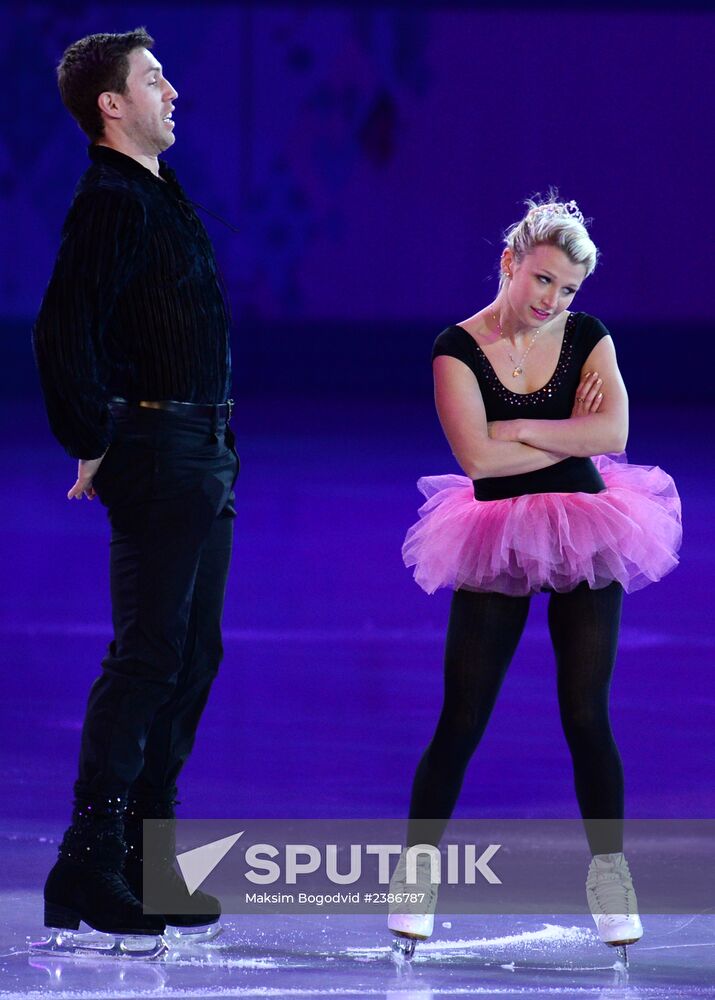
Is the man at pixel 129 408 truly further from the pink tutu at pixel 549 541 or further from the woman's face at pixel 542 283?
the woman's face at pixel 542 283

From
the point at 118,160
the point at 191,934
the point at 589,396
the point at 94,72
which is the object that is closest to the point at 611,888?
the point at 191,934

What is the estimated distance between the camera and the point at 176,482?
3.38 meters

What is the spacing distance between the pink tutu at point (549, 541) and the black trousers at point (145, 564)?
457 mm

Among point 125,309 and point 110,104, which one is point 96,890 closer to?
point 125,309

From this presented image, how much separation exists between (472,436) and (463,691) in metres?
0.49

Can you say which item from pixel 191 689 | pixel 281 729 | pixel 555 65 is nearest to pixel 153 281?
pixel 191 689

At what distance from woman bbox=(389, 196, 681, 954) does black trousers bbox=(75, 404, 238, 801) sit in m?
0.49

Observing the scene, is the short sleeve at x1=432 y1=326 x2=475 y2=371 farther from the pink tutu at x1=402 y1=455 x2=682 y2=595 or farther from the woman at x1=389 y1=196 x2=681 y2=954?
the pink tutu at x1=402 y1=455 x2=682 y2=595

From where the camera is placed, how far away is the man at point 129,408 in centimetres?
331

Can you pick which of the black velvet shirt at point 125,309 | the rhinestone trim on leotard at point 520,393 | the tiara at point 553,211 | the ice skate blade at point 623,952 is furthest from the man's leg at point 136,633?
the ice skate blade at point 623,952

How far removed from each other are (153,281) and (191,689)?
811mm

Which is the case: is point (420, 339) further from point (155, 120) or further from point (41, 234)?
point (155, 120)

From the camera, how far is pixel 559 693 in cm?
343

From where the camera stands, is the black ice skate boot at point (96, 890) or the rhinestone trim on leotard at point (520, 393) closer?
the black ice skate boot at point (96, 890)
